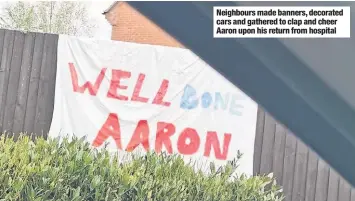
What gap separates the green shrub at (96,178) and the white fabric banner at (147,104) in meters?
2.29

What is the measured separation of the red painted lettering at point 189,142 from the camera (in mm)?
5684

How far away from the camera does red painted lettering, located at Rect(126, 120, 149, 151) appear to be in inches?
224

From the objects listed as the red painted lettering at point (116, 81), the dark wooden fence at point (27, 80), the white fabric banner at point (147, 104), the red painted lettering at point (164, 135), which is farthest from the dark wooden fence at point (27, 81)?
the red painted lettering at point (164, 135)

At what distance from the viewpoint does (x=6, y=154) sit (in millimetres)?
2756

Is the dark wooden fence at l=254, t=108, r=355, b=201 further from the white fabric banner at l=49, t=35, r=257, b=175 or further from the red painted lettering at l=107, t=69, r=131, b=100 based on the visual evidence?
the red painted lettering at l=107, t=69, r=131, b=100

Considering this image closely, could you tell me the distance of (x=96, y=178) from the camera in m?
2.79

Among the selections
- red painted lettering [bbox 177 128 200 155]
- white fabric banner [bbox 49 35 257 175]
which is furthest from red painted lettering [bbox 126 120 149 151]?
red painted lettering [bbox 177 128 200 155]

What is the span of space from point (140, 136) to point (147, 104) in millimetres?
337

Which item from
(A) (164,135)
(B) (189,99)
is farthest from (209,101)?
(A) (164,135)

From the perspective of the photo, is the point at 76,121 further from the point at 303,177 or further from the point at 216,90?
the point at 303,177

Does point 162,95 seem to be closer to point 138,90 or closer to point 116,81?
point 138,90

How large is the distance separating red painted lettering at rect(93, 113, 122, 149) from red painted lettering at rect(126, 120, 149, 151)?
0.43ft

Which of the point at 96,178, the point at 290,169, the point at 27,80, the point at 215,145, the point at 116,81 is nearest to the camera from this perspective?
the point at 96,178

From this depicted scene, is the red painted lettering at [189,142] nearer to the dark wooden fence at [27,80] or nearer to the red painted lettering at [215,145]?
the red painted lettering at [215,145]
